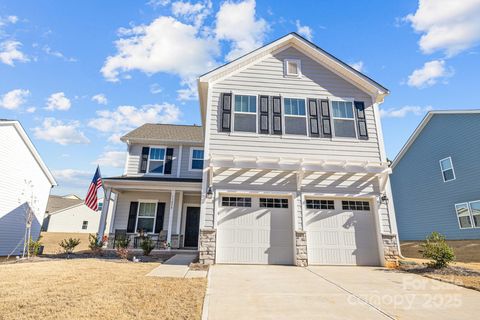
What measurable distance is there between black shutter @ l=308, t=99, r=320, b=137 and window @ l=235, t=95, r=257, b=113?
7.29ft

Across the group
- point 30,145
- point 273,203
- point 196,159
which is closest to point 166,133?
point 196,159

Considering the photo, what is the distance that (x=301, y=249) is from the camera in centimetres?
840

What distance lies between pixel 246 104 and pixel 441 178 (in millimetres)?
14485

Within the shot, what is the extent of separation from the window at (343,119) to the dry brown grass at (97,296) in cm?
748

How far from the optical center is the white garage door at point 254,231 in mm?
8484

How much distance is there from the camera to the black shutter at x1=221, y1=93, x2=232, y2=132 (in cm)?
952

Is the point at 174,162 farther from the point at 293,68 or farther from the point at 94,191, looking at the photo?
the point at 293,68

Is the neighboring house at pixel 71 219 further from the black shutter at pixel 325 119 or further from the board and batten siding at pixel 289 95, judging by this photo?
the black shutter at pixel 325 119

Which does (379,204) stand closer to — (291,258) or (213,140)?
(291,258)

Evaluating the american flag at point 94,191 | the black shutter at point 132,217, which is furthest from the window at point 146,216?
the american flag at point 94,191

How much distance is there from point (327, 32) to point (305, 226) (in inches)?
307

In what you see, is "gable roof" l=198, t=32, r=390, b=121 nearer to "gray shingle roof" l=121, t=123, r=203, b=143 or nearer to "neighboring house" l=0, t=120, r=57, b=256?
"gray shingle roof" l=121, t=123, r=203, b=143

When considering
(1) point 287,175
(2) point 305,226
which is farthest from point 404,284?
(1) point 287,175

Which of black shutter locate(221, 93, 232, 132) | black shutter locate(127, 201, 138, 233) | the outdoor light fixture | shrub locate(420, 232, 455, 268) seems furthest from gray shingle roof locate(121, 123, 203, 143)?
shrub locate(420, 232, 455, 268)
